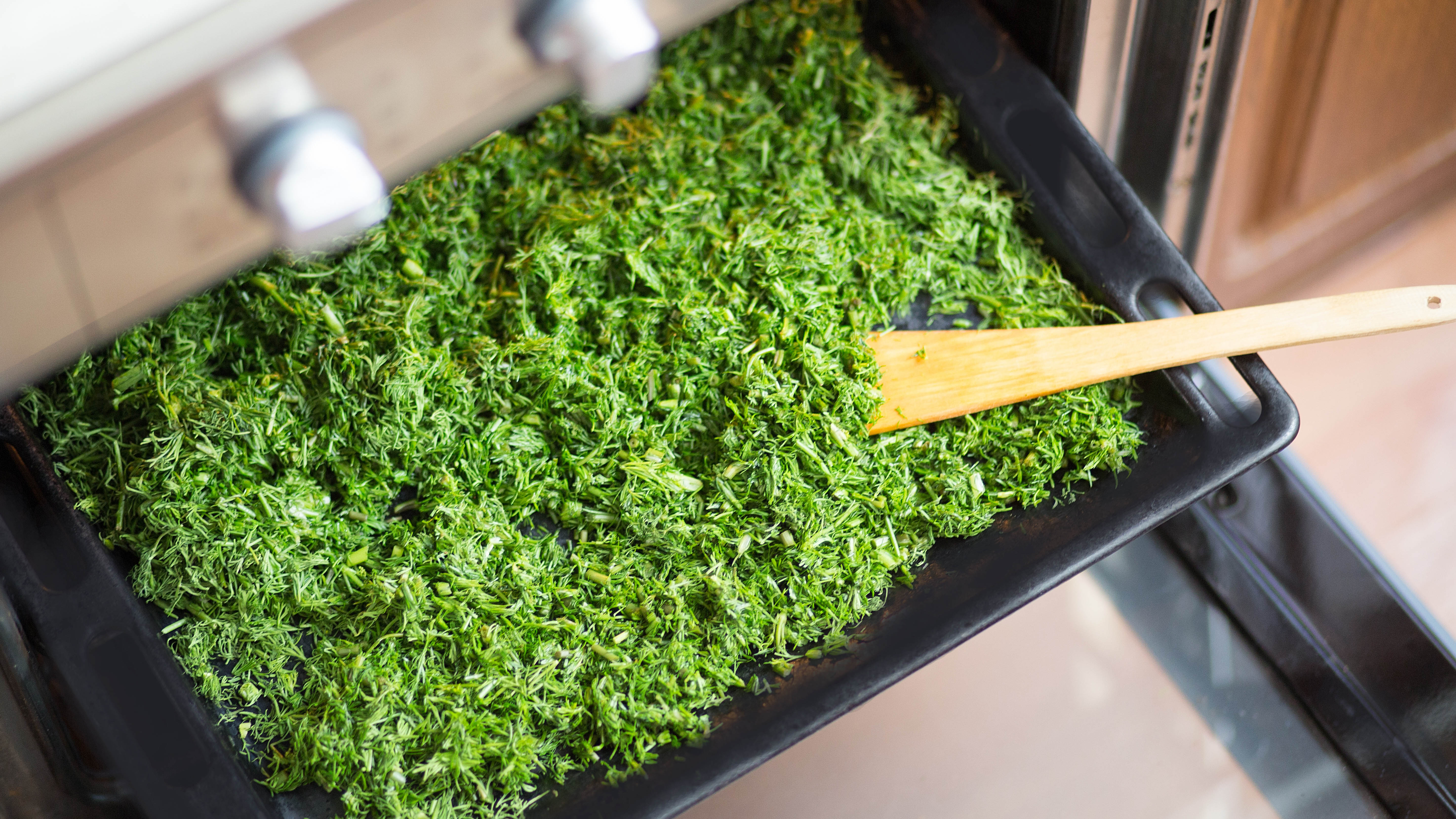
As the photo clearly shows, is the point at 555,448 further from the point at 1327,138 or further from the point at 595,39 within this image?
the point at 1327,138

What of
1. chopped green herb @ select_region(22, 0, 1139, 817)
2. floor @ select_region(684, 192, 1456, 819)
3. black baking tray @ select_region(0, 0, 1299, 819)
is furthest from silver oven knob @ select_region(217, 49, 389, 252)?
floor @ select_region(684, 192, 1456, 819)

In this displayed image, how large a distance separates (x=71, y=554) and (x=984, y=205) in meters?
1.13

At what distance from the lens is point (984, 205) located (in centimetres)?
131

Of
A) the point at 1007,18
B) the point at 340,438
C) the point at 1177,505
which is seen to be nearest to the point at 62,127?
the point at 340,438

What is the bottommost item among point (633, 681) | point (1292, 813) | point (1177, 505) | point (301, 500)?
point (1292, 813)

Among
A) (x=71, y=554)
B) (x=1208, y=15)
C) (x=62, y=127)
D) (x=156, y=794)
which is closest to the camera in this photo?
(x=62, y=127)

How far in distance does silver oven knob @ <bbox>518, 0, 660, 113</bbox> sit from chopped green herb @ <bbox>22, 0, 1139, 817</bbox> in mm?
442

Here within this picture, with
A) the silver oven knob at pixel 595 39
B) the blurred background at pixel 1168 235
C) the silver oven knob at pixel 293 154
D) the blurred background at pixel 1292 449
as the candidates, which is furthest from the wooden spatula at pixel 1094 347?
the silver oven knob at pixel 293 154

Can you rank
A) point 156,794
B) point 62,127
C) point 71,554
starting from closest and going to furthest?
point 62,127, point 156,794, point 71,554

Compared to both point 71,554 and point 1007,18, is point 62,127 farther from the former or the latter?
point 1007,18

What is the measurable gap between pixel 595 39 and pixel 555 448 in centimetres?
56

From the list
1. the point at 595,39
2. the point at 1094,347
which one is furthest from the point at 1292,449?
the point at 595,39

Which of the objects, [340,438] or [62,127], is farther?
[340,438]

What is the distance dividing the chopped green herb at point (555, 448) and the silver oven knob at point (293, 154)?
17.7 inches
